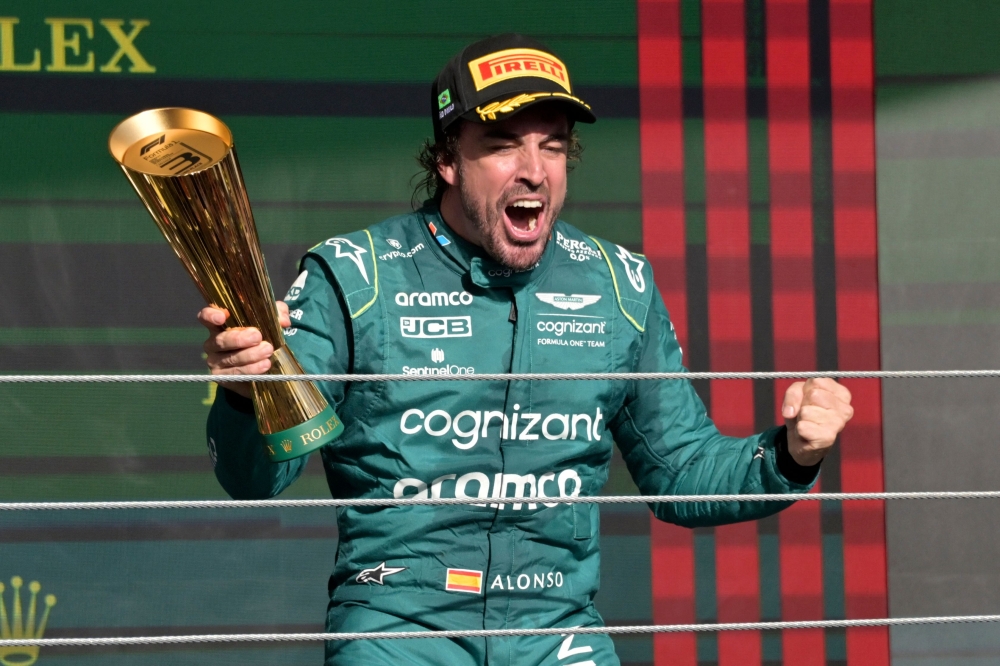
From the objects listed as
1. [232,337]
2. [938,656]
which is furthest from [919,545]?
[232,337]

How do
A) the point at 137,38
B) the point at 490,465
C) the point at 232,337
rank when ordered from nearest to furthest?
the point at 232,337
the point at 490,465
the point at 137,38

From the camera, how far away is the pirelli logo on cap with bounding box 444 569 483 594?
1.91 m

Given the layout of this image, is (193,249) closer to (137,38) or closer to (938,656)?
(137,38)

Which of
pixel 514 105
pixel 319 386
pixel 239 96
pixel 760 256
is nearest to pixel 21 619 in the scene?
pixel 239 96

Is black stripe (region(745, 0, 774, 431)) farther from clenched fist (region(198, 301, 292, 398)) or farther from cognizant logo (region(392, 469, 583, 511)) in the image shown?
clenched fist (region(198, 301, 292, 398))

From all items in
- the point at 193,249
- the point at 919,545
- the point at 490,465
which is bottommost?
the point at 919,545

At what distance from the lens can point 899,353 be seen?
2961mm

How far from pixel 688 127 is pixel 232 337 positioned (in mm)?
1640

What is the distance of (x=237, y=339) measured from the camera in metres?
1.52

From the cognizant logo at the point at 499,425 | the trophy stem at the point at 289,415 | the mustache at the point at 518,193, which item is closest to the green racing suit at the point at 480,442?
the cognizant logo at the point at 499,425

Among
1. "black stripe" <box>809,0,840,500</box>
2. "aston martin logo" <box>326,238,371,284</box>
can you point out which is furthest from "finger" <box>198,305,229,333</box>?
"black stripe" <box>809,0,840,500</box>

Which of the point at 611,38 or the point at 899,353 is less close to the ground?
the point at 611,38

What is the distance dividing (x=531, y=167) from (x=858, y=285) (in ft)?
4.12

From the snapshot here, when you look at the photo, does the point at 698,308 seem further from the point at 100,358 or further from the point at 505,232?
the point at 100,358
